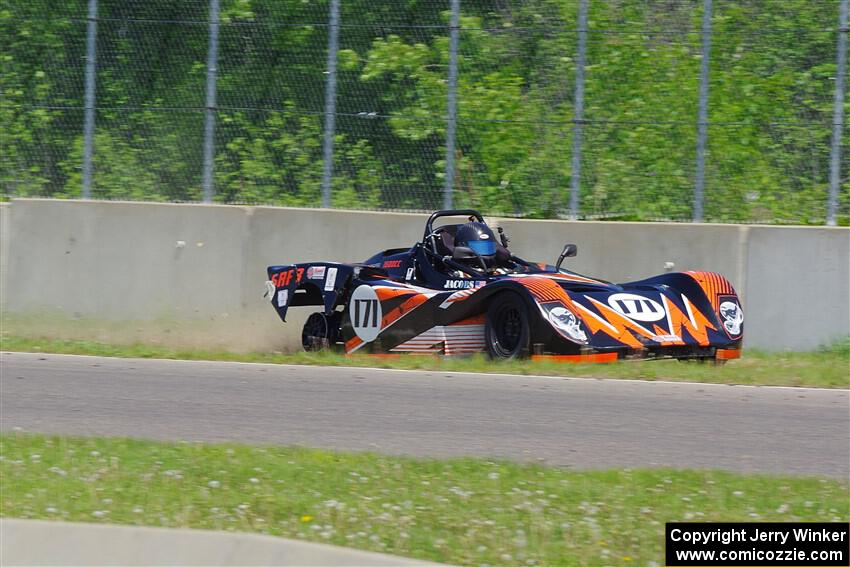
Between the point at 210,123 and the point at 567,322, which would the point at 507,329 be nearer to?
the point at 567,322

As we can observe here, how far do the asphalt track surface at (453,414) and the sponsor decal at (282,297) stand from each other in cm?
207

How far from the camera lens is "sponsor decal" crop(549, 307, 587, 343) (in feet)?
34.6

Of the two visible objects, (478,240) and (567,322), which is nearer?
(567,322)

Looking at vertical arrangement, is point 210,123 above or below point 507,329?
above

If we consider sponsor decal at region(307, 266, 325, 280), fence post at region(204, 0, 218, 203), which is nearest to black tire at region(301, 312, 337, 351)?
sponsor decal at region(307, 266, 325, 280)

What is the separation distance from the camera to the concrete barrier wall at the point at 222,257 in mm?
12789

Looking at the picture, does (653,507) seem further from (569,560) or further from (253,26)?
(253,26)

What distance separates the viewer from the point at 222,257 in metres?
13.9

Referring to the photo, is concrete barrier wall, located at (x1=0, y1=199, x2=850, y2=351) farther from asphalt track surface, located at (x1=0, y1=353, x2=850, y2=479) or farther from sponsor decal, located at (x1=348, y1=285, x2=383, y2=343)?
Answer: asphalt track surface, located at (x1=0, y1=353, x2=850, y2=479)

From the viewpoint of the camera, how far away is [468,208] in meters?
14.1

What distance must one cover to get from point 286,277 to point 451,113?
2.75 meters

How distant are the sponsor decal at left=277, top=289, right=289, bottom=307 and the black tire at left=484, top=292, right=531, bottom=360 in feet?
8.51
